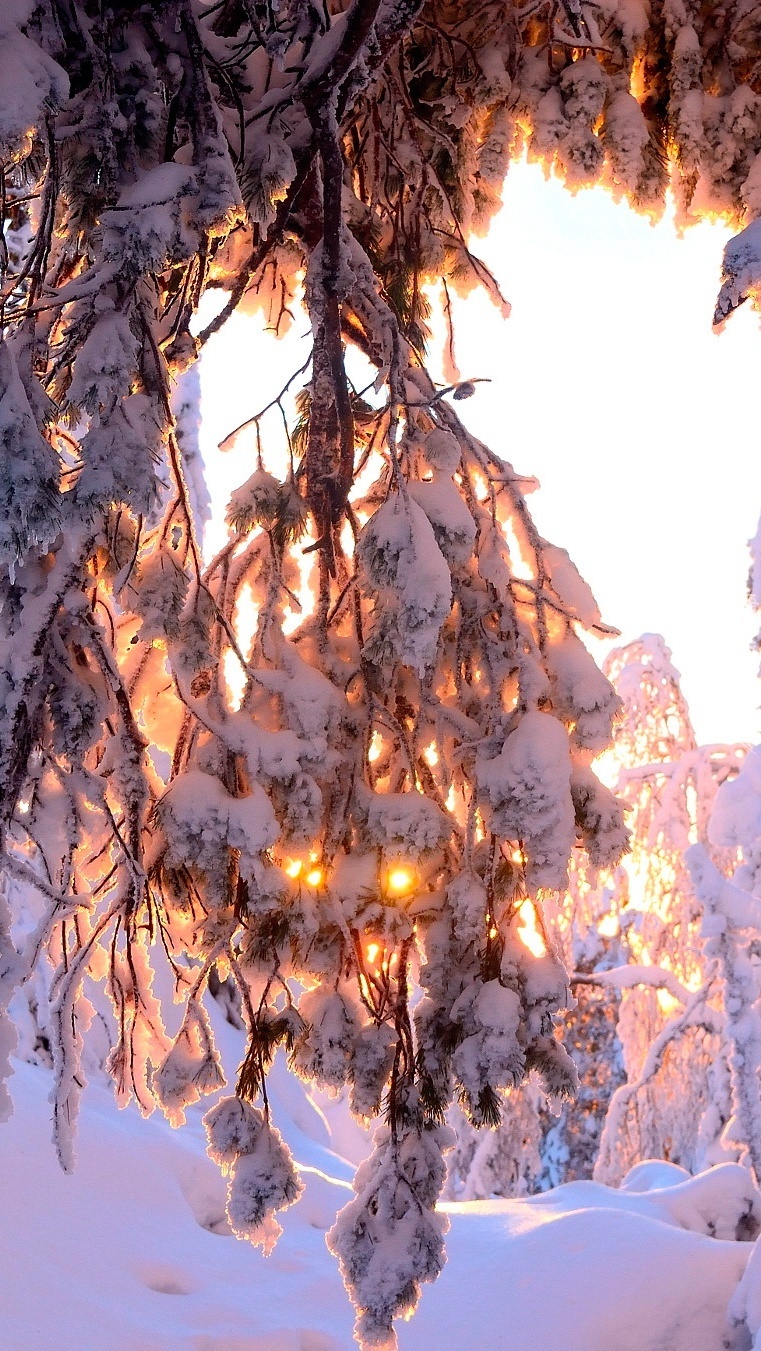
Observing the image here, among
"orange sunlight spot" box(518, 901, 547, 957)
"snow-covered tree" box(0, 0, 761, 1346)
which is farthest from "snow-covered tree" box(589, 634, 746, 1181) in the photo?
"snow-covered tree" box(0, 0, 761, 1346)

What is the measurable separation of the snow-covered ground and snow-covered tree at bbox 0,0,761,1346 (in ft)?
6.86

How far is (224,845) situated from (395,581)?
67 cm

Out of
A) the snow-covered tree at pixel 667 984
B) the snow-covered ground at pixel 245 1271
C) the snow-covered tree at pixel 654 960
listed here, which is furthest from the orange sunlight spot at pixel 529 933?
the snow-covered tree at pixel 667 984

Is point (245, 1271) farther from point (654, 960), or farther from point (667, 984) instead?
point (654, 960)

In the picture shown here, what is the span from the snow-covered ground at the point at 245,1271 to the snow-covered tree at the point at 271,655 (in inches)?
82.3

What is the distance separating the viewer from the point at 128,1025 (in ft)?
8.98

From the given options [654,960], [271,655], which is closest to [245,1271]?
[271,655]

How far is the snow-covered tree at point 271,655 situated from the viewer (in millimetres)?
1852

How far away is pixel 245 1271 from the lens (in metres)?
5.01

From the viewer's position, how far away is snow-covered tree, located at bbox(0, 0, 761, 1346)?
1.85 m

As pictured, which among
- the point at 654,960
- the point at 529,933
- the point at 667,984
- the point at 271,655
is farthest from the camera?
the point at 654,960

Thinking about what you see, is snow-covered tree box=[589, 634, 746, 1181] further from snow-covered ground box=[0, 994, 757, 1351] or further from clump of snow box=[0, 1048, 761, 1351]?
clump of snow box=[0, 1048, 761, 1351]

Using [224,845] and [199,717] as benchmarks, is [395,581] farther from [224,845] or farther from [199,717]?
[224,845]

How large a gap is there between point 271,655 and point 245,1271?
3953mm
